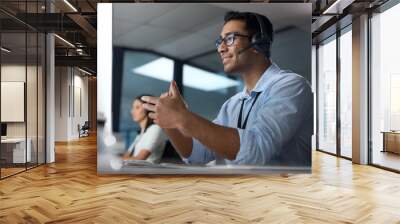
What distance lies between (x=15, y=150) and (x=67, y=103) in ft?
29.3

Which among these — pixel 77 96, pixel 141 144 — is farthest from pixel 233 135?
pixel 77 96

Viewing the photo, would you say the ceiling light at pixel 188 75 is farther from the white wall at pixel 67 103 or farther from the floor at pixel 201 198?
the white wall at pixel 67 103

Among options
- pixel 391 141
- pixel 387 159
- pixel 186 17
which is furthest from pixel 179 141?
pixel 387 159

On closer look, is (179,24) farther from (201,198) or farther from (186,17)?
(201,198)

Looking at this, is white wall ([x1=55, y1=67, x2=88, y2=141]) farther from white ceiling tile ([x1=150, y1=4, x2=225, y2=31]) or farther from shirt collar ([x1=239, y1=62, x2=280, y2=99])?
shirt collar ([x1=239, y1=62, x2=280, y2=99])

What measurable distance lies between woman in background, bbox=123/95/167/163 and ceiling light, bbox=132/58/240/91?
483mm

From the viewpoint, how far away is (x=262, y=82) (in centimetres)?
607

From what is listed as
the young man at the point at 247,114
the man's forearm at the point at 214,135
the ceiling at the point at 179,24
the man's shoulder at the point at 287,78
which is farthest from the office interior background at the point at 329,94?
the man's shoulder at the point at 287,78

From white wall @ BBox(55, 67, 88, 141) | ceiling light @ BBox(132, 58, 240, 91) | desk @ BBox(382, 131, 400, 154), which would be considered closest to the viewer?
ceiling light @ BBox(132, 58, 240, 91)

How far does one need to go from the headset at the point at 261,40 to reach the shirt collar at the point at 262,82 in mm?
221

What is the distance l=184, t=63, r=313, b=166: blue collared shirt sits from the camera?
598 centimetres

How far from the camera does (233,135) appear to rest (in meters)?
6.05

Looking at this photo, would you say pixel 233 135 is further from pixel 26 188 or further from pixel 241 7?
pixel 26 188

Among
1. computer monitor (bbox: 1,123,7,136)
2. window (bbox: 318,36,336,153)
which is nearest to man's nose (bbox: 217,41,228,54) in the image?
computer monitor (bbox: 1,123,7,136)
